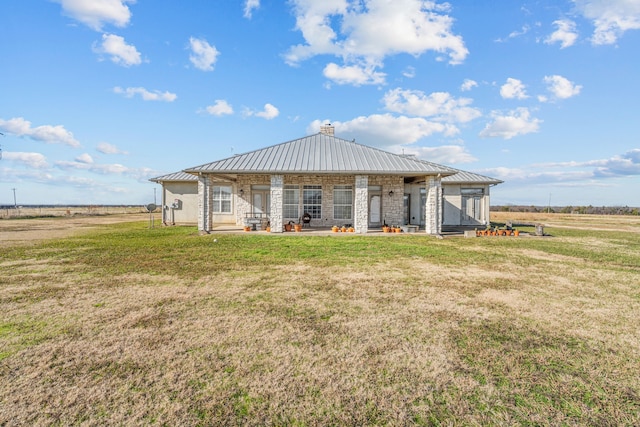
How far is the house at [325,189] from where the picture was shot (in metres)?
14.4

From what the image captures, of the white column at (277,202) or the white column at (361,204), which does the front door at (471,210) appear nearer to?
the white column at (361,204)

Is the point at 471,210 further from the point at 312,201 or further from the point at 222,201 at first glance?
the point at 222,201

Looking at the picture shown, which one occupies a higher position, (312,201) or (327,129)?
(327,129)

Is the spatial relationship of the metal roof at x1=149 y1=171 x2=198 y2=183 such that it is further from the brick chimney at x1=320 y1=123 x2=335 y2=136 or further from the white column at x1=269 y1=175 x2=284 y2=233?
the brick chimney at x1=320 y1=123 x2=335 y2=136

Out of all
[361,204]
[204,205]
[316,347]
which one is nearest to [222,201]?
[204,205]

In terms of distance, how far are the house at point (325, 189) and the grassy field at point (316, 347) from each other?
7745 millimetres

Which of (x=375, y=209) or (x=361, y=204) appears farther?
(x=375, y=209)

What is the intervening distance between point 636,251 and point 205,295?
14.3 meters

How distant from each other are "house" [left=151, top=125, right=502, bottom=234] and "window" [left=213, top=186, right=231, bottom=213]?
0.06 meters

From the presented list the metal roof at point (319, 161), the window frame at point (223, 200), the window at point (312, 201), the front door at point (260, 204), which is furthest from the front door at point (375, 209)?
the window frame at point (223, 200)

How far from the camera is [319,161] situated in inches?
584

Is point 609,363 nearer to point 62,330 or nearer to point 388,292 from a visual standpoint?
point 388,292

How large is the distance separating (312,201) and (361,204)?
3.55 m

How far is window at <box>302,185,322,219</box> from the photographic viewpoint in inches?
679
